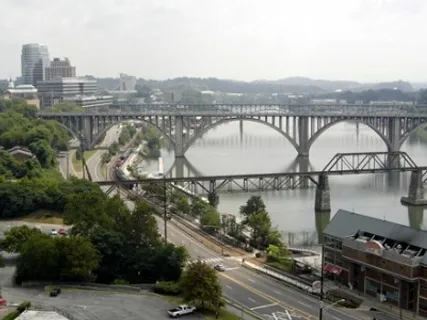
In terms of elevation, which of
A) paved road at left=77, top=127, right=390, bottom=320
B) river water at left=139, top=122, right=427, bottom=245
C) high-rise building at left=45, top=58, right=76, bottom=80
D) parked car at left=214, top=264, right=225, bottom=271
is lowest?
river water at left=139, top=122, right=427, bottom=245

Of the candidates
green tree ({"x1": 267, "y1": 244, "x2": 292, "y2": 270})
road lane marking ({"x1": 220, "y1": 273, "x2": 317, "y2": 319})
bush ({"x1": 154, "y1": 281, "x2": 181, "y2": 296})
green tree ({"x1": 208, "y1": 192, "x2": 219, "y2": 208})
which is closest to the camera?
road lane marking ({"x1": 220, "y1": 273, "x2": 317, "y2": 319})

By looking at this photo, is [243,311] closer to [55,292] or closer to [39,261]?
[55,292]

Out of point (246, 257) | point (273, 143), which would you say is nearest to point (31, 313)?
point (246, 257)

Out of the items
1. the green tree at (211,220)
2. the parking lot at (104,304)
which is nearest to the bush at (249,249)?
the green tree at (211,220)

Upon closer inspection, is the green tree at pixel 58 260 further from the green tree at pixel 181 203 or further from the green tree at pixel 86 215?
the green tree at pixel 181 203

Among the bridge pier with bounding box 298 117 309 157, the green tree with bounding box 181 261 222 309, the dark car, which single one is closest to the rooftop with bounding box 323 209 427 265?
the green tree with bounding box 181 261 222 309

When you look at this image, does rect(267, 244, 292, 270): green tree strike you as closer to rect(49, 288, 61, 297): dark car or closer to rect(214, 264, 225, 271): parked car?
rect(214, 264, 225, 271): parked car
